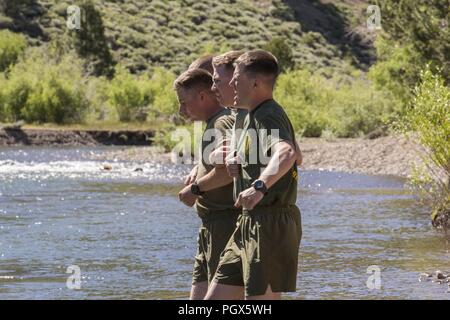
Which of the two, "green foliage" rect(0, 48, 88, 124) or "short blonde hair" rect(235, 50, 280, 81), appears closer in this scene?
"short blonde hair" rect(235, 50, 280, 81)

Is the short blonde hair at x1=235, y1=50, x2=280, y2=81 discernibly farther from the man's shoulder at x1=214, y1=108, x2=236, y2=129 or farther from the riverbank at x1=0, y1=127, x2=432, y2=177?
the riverbank at x1=0, y1=127, x2=432, y2=177

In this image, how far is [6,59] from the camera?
84500mm

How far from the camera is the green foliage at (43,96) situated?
68812 millimetres

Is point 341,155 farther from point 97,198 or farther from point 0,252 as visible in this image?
point 0,252

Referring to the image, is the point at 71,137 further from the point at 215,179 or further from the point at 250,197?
the point at 250,197

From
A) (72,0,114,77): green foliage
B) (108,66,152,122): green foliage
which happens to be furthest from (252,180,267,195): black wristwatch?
(72,0,114,77): green foliage

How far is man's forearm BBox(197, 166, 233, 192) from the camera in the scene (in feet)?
25.6

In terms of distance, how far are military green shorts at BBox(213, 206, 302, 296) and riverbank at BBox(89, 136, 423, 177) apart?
2516 cm

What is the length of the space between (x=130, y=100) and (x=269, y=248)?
65124 millimetres

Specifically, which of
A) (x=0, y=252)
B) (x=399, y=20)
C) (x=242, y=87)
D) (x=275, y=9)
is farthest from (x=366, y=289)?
(x=275, y=9)

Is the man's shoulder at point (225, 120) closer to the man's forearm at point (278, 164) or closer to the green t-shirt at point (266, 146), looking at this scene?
the green t-shirt at point (266, 146)

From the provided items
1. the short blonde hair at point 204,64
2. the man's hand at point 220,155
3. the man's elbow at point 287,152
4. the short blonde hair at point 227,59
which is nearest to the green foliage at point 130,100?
the short blonde hair at point 204,64

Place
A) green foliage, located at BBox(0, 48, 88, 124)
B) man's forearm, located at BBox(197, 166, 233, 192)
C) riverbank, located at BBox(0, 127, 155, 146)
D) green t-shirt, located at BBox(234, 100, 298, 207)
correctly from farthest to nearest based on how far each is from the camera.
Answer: green foliage, located at BBox(0, 48, 88, 124)
riverbank, located at BBox(0, 127, 155, 146)
man's forearm, located at BBox(197, 166, 233, 192)
green t-shirt, located at BBox(234, 100, 298, 207)

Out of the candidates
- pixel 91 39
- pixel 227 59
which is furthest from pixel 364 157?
pixel 91 39
